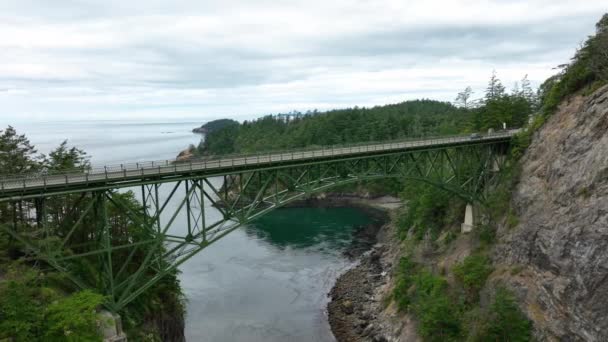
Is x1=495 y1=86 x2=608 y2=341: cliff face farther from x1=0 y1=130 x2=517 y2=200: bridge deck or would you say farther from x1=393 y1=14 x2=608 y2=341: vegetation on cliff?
x1=0 y1=130 x2=517 y2=200: bridge deck

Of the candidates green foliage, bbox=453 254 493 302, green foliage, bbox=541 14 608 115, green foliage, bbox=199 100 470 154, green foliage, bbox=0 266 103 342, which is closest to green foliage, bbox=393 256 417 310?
green foliage, bbox=453 254 493 302

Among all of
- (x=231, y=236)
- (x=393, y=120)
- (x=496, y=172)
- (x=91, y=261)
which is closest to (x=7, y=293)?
(x=91, y=261)

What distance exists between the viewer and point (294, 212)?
2891 inches

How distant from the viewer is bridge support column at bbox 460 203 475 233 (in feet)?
118

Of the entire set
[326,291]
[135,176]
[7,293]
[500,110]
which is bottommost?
[326,291]

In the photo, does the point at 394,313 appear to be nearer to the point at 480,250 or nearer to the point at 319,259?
the point at 480,250

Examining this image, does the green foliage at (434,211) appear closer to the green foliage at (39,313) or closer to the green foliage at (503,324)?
the green foliage at (503,324)

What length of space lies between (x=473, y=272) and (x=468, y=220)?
9340 millimetres

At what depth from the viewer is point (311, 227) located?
6350 centimetres

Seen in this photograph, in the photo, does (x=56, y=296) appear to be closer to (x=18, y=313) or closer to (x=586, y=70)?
(x=18, y=313)

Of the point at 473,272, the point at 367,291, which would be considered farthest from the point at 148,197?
the point at 367,291

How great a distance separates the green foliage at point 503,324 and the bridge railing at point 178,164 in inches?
496

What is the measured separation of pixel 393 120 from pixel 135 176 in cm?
8149

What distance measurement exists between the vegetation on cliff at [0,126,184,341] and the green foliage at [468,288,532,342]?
17.1m
